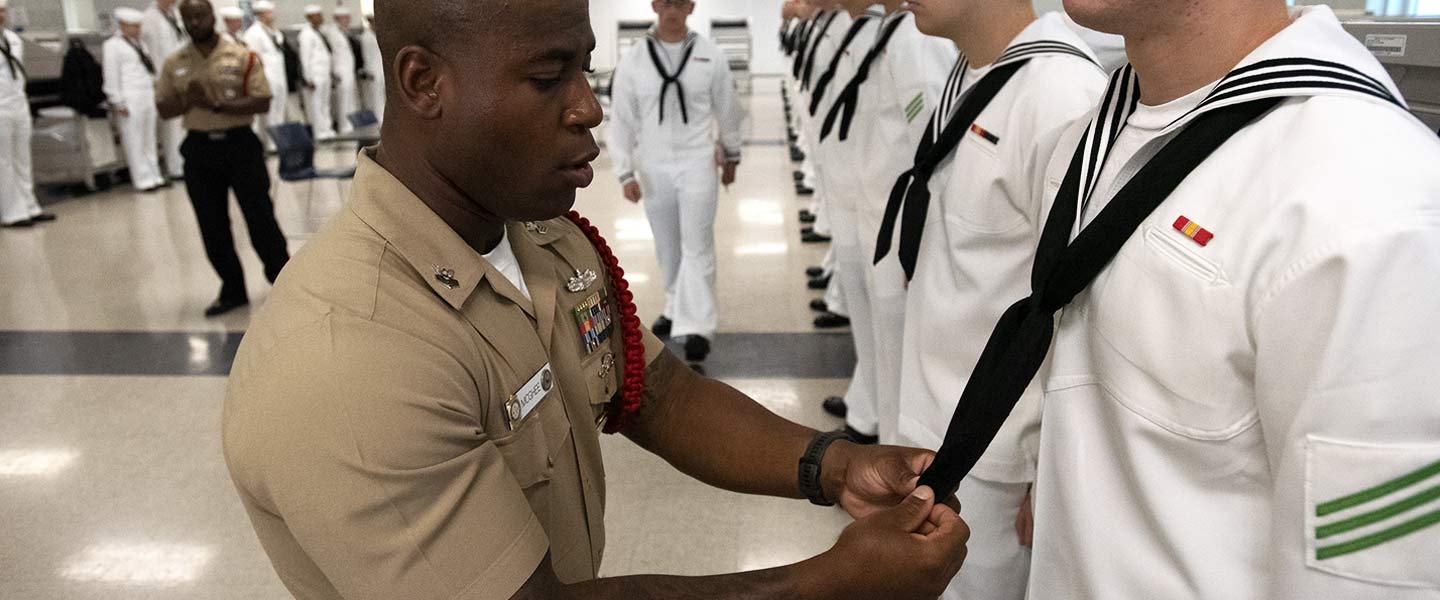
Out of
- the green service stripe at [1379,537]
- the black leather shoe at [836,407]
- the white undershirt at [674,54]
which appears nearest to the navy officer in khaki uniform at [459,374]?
the green service stripe at [1379,537]

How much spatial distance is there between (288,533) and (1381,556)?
110cm

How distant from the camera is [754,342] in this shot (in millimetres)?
5000

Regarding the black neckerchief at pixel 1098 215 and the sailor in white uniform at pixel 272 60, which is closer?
the black neckerchief at pixel 1098 215

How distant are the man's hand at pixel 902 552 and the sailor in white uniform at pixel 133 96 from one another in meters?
10.2

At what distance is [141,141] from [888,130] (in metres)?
8.84

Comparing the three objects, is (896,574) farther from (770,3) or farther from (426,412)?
(770,3)

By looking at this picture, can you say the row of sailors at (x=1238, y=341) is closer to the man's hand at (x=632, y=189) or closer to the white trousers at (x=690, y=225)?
the white trousers at (x=690, y=225)

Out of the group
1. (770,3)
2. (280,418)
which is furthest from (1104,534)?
(770,3)

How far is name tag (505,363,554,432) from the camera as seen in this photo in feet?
3.76

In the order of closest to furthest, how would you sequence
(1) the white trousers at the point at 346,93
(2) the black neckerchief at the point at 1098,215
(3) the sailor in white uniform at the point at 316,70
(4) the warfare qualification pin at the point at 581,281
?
1. (2) the black neckerchief at the point at 1098,215
2. (4) the warfare qualification pin at the point at 581,281
3. (3) the sailor in white uniform at the point at 316,70
4. (1) the white trousers at the point at 346,93

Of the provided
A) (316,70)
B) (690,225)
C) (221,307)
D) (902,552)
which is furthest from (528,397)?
(316,70)

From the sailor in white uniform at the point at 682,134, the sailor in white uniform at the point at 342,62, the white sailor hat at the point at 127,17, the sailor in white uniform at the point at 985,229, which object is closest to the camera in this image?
the sailor in white uniform at the point at 985,229

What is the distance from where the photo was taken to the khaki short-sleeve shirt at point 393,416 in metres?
0.94

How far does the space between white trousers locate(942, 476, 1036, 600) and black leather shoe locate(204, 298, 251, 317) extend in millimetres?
4830
